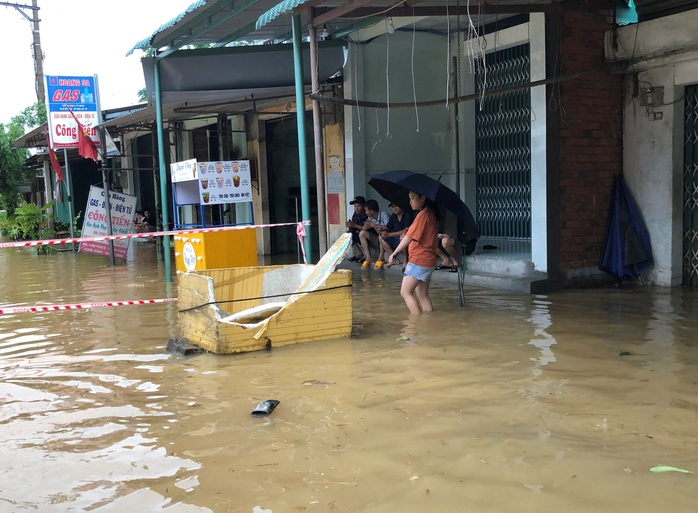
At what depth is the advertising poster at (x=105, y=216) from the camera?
15.3 meters

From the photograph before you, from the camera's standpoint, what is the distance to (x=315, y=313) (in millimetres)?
6477

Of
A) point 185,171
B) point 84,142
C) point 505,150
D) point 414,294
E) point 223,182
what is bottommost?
point 414,294

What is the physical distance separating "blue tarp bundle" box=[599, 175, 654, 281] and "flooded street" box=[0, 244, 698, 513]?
5.56 ft

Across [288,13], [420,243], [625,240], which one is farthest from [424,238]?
[625,240]

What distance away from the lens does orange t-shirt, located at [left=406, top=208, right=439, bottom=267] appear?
7.51m

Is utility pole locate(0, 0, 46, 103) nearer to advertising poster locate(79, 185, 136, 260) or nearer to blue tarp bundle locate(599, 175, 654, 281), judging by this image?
advertising poster locate(79, 185, 136, 260)

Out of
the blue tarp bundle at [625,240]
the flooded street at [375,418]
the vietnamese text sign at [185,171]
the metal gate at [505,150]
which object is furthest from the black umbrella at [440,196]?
the vietnamese text sign at [185,171]

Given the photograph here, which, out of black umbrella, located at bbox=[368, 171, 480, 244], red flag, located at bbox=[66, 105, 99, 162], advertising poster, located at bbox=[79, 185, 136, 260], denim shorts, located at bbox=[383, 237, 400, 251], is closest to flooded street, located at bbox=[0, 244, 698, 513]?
black umbrella, located at bbox=[368, 171, 480, 244]

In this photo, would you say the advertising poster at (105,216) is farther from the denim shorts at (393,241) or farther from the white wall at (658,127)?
the white wall at (658,127)

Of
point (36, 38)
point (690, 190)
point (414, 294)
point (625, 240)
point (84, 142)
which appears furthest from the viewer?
point (36, 38)

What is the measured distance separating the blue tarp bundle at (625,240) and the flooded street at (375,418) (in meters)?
1.70

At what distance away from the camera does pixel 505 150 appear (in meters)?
11.0

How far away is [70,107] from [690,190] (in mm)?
12454

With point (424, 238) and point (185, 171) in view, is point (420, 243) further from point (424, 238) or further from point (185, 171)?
point (185, 171)
